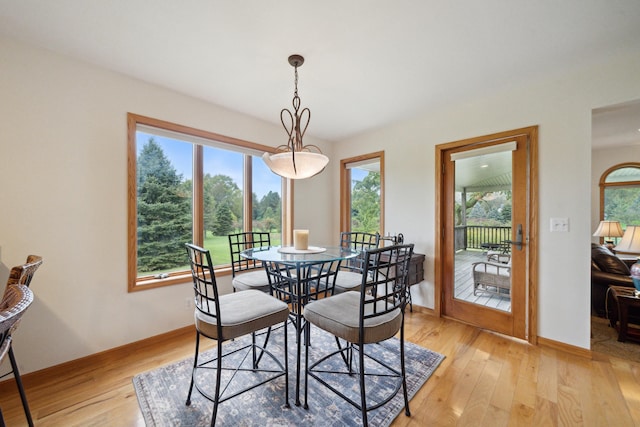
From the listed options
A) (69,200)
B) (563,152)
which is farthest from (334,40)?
(69,200)

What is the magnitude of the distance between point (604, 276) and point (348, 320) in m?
3.29

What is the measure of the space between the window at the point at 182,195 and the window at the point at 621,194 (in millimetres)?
5903

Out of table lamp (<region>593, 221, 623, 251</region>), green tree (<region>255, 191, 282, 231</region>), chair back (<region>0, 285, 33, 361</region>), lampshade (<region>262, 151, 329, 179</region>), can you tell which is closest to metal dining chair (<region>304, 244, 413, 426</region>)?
lampshade (<region>262, 151, 329, 179</region>)

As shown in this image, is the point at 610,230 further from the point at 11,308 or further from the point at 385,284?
the point at 11,308

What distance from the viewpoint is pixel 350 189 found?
165 inches

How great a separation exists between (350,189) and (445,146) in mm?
1597

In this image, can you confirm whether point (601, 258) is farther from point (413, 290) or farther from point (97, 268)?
point (97, 268)

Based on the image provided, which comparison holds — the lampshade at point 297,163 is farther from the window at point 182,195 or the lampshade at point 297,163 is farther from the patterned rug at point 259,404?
the patterned rug at point 259,404

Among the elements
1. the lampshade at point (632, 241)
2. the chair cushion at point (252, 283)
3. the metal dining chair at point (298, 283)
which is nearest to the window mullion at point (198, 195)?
the chair cushion at point (252, 283)

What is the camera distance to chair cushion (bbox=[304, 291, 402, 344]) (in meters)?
1.44

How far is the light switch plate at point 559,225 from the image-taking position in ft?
7.40

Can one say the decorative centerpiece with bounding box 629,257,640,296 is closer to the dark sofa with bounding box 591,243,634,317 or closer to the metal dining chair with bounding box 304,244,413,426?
the dark sofa with bounding box 591,243,634,317

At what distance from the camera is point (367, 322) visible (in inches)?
57.7

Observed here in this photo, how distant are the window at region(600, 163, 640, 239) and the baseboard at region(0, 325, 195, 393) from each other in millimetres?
6821
